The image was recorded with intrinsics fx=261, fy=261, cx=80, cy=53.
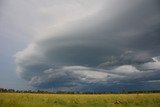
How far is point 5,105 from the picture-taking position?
52.8 ft

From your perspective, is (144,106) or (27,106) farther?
(144,106)

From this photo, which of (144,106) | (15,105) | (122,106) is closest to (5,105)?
(15,105)

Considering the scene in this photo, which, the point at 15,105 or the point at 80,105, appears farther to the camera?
the point at 80,105

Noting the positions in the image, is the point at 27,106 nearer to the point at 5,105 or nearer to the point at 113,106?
the point at 5,105

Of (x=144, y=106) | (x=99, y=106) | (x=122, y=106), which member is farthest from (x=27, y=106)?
(x=144, y=106)

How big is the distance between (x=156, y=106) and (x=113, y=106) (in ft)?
9.48

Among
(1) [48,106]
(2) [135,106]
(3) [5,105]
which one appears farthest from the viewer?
(2) [135,106]

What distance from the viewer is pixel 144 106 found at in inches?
711

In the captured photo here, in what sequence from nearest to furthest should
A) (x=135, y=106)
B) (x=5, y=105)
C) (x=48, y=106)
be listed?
(x=5, y=105)
(x=48, y=106)
(x=135, y=106)

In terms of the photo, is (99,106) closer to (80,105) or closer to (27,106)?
(80,105)

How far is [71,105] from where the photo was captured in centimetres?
1948

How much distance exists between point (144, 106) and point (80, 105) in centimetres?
470

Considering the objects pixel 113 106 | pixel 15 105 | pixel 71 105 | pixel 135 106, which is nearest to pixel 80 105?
pixel 71 105

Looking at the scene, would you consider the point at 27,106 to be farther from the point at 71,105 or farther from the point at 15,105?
the point at 71,105
